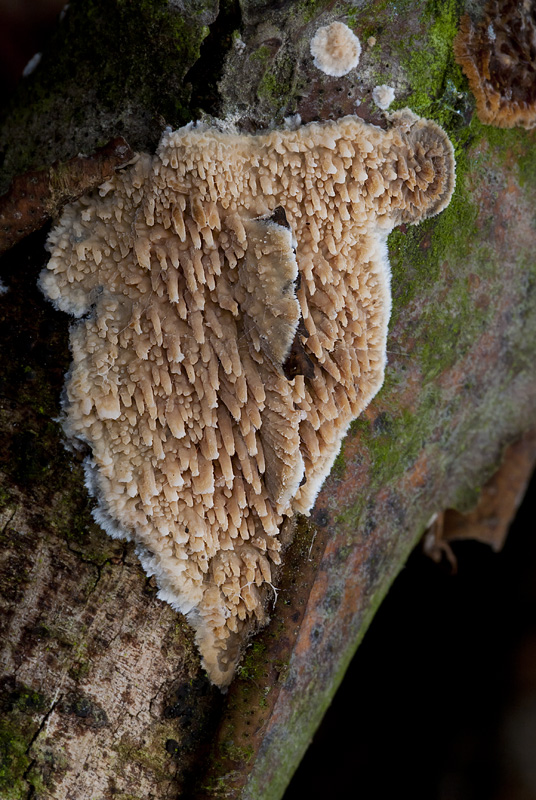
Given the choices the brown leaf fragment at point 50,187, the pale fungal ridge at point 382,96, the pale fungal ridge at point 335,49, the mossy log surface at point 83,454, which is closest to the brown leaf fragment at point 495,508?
the mossy log surface at point 83,454

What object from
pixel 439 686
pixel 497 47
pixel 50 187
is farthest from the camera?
pixel 439 686

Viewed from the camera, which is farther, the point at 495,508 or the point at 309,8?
the point at 495,508

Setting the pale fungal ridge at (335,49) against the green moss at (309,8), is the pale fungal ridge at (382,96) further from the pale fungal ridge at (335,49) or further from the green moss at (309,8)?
the green moss at (309,8)

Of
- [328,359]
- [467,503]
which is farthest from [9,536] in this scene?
[467,503]

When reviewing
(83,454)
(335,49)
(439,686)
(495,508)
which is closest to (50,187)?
(83,454)

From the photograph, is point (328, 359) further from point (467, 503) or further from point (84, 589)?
point (467, 503)

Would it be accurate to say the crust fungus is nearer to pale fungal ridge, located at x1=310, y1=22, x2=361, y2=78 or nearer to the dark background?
pale fungal ridge, located at x1=310, y1=22, x2=361, y2=78

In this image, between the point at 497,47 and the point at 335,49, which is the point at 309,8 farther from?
the point at 497,47

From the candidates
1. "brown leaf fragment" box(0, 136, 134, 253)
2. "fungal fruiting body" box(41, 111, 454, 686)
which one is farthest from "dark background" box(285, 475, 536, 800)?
"brown leaf fragment" box(0, 136, 134, 253)
